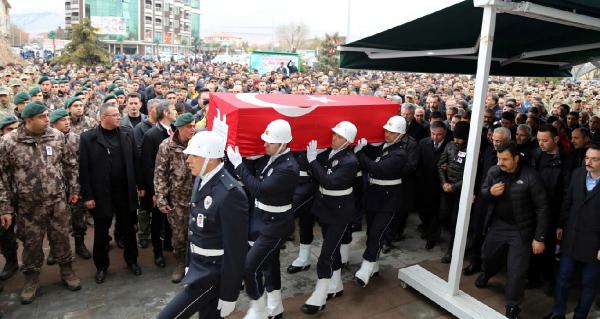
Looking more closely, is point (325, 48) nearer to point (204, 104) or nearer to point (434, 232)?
point (204, 104)

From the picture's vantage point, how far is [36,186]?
3990 millimetres

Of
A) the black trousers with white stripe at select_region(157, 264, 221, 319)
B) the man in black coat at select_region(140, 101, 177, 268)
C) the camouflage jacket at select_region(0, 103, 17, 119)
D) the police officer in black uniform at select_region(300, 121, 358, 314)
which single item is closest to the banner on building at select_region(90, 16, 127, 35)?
the camouflage jacket at select_region(0, 103, 17, 119)

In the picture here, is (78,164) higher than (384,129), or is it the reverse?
(384,129)

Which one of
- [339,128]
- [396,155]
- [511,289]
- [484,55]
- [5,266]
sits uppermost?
[484,55]

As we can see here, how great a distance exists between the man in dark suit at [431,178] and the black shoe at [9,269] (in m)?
4.89

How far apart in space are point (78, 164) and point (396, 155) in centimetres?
325

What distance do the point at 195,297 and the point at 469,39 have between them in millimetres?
4667

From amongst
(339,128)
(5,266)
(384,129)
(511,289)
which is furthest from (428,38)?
(5,266)

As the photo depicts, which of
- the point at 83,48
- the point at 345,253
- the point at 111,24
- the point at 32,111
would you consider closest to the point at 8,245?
the point at 32,111

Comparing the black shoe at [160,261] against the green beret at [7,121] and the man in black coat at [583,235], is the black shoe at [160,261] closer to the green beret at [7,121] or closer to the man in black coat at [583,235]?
the green beret at [7,121]

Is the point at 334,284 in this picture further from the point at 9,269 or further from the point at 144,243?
the point at 9,269

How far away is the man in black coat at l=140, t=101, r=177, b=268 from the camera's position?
15.8ft

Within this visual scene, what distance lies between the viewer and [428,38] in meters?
5.28

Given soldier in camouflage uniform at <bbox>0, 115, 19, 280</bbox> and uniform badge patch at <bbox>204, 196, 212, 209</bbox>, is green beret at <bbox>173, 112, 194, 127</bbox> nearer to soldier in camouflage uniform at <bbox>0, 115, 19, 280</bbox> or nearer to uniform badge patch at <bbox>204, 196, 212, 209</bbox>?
uniform badge patch at <bbox>204, 196, 212, 209</bbox>
